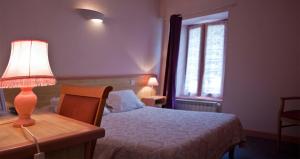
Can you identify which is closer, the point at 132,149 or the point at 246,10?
the point at 132,149

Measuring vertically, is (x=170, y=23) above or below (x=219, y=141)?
above

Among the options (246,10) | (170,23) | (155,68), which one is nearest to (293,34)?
(246,10)

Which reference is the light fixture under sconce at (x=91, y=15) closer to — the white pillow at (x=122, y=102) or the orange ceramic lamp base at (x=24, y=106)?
the white pillow at (x=122, y=102)


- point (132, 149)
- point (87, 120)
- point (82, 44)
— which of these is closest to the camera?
point (87, 120)

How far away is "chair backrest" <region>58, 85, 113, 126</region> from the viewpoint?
1224 mm

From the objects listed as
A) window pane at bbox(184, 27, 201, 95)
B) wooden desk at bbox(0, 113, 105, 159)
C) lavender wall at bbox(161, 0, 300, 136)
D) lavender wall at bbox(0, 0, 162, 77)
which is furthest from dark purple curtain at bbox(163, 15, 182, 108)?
wooden desk at bbox(0, 113, 105, 159)

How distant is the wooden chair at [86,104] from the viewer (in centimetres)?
122

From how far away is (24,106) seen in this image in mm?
1125

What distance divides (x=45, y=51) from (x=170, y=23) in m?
3.62

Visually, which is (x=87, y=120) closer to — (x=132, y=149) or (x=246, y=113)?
(x=132, y=149)

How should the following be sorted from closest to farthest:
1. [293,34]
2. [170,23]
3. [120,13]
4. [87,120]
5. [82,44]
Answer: [87,120]
[82,44]
[293,34]
[120,13]
[170,23]

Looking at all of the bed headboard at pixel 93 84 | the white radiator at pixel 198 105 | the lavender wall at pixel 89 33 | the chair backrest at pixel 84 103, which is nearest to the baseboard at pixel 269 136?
the white radiator at pixel 198 105

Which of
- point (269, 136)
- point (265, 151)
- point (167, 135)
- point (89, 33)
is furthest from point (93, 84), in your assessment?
point (269, 136)

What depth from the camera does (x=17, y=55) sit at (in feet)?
3.65
